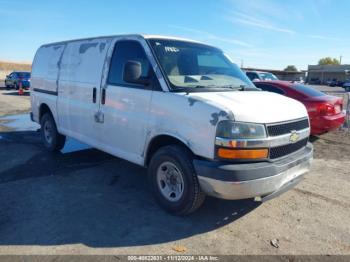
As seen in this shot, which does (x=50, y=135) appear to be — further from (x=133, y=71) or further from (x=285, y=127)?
(x=285, y=127)

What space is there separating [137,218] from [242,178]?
1.45m

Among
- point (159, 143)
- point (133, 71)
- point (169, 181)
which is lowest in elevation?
point (169, 181)

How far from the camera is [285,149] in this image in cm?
390

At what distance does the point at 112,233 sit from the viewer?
3.67 meters

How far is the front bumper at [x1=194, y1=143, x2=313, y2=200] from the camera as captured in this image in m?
3.42

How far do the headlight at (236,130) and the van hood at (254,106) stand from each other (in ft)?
0.21

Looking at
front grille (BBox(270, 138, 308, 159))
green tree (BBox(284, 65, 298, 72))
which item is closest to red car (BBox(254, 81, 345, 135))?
front grille (BBox(270, 138, 308, 159))

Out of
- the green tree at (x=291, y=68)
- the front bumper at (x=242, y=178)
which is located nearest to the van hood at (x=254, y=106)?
the front bumper at (x=242, y=178)

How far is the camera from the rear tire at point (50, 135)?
6.80 metres

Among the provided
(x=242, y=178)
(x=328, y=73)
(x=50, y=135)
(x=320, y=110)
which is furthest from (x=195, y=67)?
(x=328, y=73)

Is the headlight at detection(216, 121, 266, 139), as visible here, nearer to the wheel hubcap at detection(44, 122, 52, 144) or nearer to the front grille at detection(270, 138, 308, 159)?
the front grille at detection(270, 138, 308, 159)

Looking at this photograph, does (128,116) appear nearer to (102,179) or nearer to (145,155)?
(145,155)

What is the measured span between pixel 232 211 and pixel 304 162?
1.12 metres

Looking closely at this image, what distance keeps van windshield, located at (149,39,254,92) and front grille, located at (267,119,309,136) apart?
96 cm
